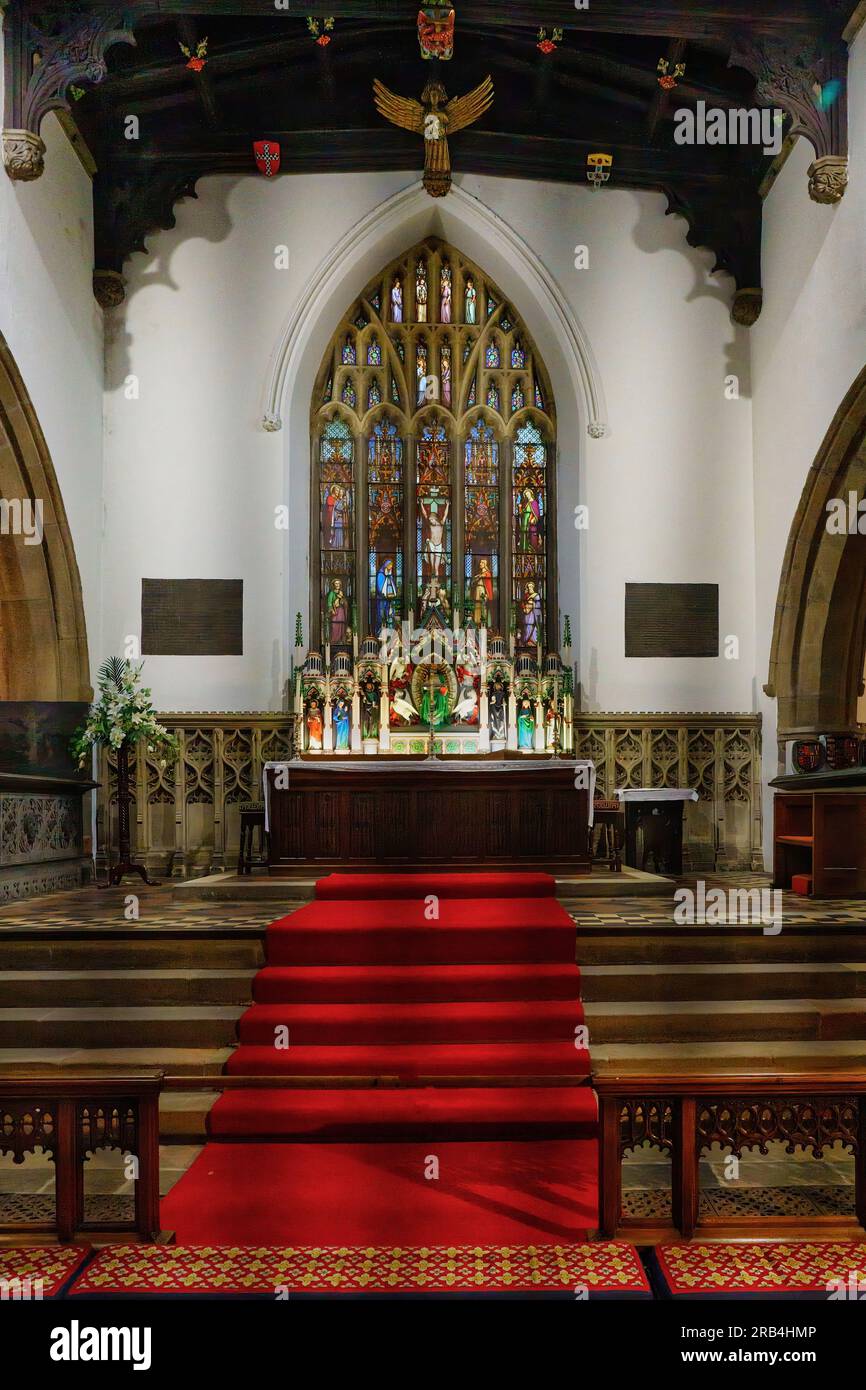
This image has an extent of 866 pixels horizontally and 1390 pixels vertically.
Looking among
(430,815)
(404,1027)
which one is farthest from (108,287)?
(404,1027)

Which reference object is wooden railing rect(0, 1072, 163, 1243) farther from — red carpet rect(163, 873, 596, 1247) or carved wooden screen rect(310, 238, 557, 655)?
carved wooden screen rect(310, 238, 557, 655)

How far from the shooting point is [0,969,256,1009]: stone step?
5.37 metres

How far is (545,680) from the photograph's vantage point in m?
9.37

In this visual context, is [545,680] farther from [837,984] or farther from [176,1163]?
[176,1163]

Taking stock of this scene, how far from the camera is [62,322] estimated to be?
28.9ft

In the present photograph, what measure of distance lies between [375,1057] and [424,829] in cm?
317

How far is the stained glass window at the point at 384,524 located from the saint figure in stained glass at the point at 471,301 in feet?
4.24

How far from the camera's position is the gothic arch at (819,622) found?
28.6 feet

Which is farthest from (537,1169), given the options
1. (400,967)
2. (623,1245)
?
(400,967)

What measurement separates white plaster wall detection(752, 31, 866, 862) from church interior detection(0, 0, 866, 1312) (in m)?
0.05

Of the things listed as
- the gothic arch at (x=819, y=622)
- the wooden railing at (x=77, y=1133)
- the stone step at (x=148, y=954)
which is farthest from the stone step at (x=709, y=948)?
the gothic arch at (x=819, y=622)

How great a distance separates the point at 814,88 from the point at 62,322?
577 cm

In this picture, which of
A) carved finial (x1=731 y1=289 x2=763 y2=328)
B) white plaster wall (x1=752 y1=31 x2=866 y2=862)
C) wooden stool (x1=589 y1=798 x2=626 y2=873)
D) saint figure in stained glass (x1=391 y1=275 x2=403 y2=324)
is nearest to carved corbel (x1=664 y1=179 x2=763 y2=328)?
carved finial (x1=731 y1=289 x2=763 y2=328)

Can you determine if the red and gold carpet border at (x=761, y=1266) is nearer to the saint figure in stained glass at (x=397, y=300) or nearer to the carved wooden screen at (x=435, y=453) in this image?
the carved wooden screen at (x=435, y=453)
